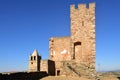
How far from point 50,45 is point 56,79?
8960mm

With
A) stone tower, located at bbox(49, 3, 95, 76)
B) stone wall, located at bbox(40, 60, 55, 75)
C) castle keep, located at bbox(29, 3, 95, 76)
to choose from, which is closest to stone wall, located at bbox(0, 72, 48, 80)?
stone wall, located at bbox(40, 60, 55, 75)

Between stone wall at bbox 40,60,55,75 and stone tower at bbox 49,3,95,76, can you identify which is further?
stone tower at bbox 49,3,95,76

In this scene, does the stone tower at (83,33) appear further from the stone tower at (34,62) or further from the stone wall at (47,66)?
the stone tower at (34,62)

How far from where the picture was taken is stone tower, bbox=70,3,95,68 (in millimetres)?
32531

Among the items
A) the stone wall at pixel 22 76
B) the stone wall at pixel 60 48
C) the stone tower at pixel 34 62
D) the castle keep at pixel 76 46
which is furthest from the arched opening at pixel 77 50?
the stone wall at pixel 22 76

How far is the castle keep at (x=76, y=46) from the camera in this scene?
32.4 metres

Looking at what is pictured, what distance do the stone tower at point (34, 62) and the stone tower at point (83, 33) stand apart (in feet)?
14.1

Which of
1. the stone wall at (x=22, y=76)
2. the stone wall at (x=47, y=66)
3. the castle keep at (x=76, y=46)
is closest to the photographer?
the stone wall at (x=22, y=76)

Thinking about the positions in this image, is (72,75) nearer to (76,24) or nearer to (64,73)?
(64,73)

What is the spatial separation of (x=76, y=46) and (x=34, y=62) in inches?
216

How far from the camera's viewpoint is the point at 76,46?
33500 mm

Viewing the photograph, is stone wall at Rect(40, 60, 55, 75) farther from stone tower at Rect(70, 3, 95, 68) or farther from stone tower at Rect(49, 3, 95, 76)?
stone tower at Rect(70, 3, 95, 68)

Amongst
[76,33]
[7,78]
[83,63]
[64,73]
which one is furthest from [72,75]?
[7,78]

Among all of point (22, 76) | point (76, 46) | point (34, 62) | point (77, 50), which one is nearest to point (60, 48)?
point (76, 46)
